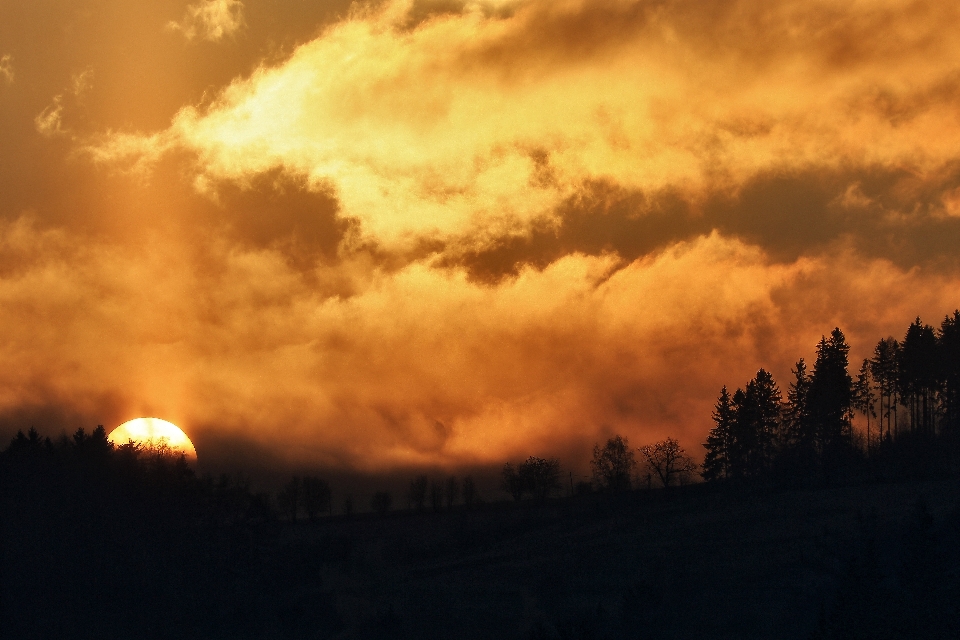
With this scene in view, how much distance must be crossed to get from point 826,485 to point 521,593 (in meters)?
46.2

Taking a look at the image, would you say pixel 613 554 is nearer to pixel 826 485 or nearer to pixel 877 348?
pixel 826 485

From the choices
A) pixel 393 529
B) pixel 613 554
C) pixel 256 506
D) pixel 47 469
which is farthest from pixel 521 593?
pixel 393 529

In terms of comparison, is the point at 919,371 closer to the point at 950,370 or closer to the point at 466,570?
the point at 950,370

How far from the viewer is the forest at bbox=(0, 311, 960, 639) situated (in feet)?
298

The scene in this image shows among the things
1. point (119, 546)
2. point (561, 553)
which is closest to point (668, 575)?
point (561, 553)

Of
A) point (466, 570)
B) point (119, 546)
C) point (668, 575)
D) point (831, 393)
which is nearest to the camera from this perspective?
point (119, 546)

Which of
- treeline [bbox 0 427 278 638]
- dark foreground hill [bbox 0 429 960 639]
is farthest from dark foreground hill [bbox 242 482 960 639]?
treeline [bbox 0 427 278 638]

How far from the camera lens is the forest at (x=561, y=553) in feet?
298

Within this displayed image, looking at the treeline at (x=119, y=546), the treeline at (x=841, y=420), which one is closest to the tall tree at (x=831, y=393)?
the treeline at (x=841, y=420)

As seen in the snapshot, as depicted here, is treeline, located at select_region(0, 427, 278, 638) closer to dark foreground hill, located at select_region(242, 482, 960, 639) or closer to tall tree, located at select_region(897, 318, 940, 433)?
dark foreground hill, located at select_region(242, 482, 960, 639)

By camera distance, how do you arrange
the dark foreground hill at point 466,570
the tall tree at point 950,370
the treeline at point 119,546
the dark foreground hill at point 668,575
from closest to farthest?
the dark foreground hill at point 668,575 < the dark foreground hill at point 466,570 < the treeline at point 119,546 < the tall tree at point 950,370

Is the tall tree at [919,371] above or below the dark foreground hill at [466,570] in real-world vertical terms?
above

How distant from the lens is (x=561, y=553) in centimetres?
13062

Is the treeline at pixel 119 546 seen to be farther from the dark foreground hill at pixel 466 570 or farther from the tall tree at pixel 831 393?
the tall tree at pixel 831 393
